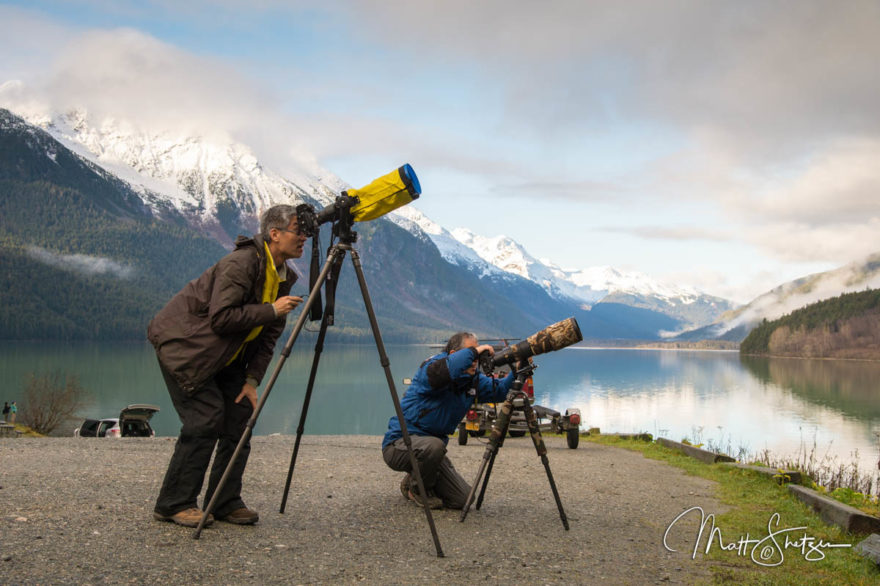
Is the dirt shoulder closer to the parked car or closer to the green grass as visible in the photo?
the green grass

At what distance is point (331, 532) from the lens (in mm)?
5527

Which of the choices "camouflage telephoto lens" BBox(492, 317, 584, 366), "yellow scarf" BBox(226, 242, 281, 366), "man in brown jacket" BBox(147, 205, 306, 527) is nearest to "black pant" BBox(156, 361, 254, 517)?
"man in brown jacket" BBox(147, 205, 306, 527)

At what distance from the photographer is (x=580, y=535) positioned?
5.88 m

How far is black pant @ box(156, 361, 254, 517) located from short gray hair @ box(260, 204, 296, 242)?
1.01 m

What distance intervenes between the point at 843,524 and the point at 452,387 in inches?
148

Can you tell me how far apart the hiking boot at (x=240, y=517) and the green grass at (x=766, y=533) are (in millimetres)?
3336

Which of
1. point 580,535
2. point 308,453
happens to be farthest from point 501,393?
point 308,453

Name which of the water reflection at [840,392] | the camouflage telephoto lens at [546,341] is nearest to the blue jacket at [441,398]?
the camouflage telephoto lens at [546,341]

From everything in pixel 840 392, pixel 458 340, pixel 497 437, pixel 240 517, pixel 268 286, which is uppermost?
pixel 268 286

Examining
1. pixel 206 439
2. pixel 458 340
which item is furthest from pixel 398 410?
pixel 206 439

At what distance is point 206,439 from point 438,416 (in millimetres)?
2069

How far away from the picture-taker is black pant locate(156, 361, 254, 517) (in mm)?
5070

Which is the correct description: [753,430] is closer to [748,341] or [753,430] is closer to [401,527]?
[401,527]

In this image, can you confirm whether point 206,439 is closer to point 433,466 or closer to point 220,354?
point 220,354
